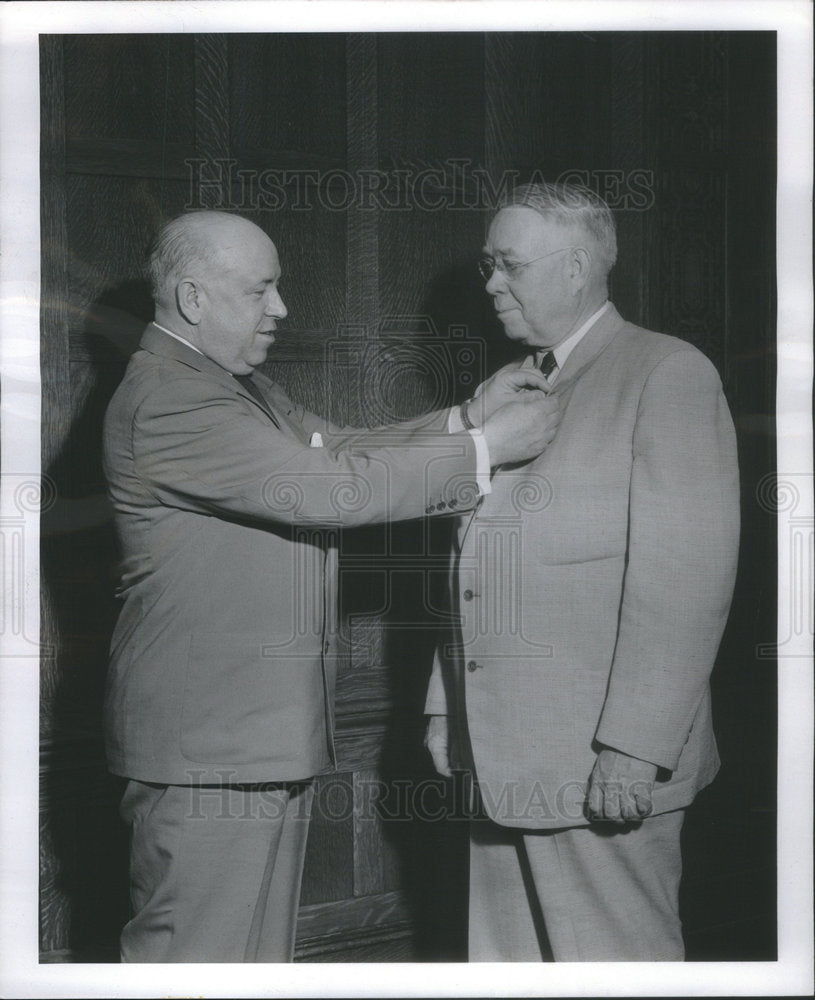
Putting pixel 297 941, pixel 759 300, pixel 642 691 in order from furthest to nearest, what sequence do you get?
pixel 297 941 < pixel 759 300 < pixel 642 691

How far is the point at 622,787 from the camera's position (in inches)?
77.4

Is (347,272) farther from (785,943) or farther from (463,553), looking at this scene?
(785,943)

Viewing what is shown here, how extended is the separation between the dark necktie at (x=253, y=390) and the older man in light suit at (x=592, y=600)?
0.38m

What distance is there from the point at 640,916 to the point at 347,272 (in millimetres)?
1413

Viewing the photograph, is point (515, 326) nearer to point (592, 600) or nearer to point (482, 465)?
point (482, 465)

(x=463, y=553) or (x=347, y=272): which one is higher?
(x=347, y=272)

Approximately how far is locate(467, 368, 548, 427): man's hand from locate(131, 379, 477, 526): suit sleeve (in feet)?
0.26

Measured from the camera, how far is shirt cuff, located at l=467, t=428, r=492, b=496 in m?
2.09

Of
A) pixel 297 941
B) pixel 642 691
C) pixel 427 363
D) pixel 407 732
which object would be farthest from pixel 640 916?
pixel 427 363

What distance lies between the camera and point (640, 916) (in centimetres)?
209

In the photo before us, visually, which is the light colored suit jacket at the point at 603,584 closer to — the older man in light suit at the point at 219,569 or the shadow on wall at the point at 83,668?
the older man in light suit at the point at 219,569

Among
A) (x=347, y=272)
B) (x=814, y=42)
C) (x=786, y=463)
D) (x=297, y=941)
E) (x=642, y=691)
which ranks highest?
(x=814, y=42)

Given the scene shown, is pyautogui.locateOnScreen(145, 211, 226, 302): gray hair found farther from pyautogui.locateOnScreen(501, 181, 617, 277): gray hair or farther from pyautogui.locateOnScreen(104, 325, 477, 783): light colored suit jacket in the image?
pyautogui.locateOnScreen(501, 181, 617, 277): gray hair

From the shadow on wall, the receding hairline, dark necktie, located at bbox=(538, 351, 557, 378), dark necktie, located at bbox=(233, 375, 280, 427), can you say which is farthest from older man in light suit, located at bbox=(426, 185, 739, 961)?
the shadow on wall
